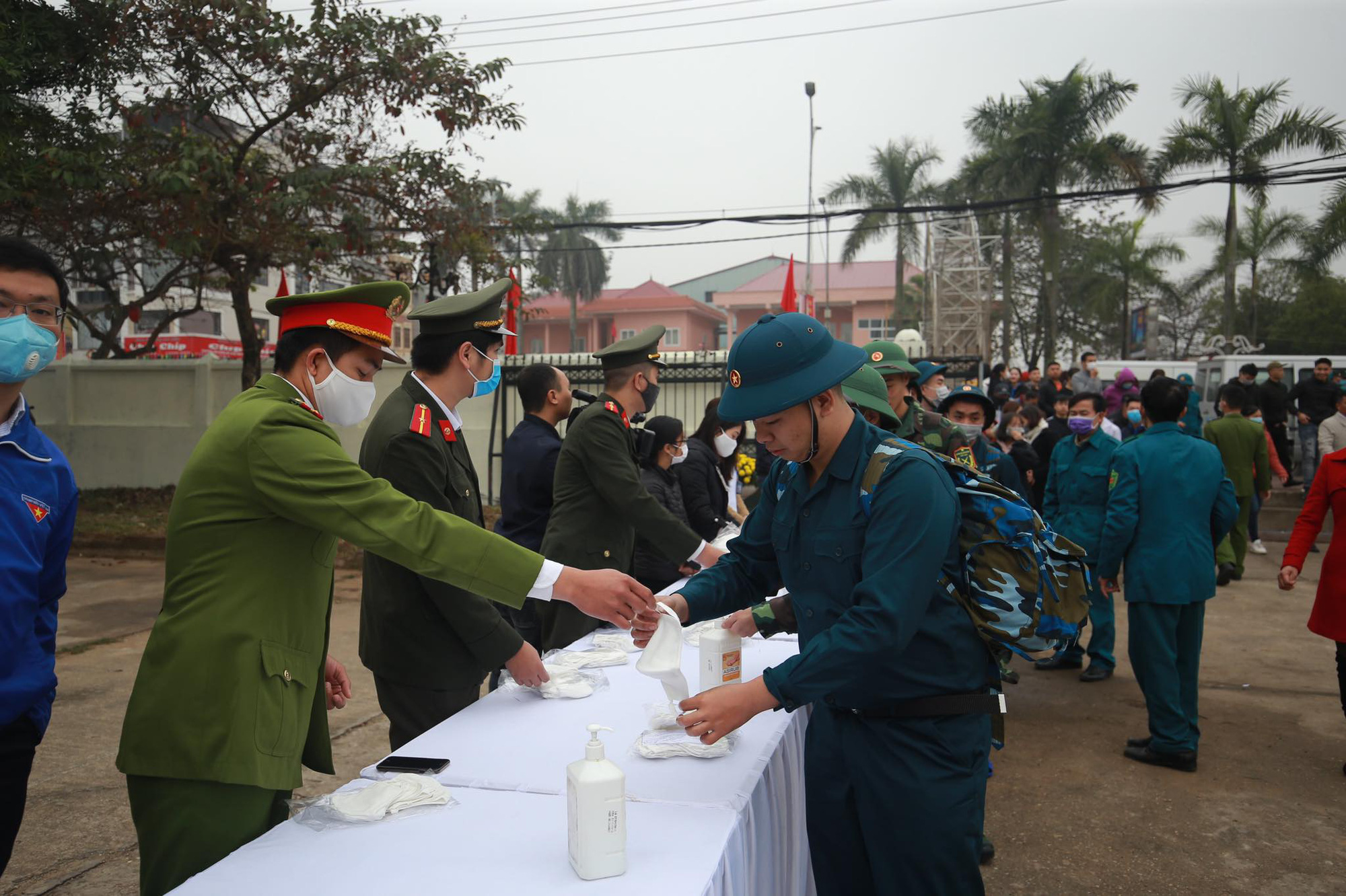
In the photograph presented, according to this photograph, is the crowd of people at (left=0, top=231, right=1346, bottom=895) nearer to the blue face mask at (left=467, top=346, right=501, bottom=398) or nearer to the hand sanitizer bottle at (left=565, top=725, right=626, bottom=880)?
the blue face mask at (left=467, top=346, right=501, bottom=398)

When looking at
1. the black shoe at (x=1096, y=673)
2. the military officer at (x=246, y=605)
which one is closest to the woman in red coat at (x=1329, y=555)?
the black shoe at (x=1096, y=673)

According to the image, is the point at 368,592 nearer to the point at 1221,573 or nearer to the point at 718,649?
the point at 718,649

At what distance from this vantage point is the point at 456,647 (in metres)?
2.69

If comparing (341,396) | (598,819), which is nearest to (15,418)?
(341,396)

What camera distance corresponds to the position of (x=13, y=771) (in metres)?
2.04

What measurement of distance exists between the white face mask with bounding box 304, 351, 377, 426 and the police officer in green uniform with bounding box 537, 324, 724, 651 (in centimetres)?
165

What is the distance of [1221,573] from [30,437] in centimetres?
902

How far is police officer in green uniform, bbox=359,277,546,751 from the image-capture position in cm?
260

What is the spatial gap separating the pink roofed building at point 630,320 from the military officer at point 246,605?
40.6 metres

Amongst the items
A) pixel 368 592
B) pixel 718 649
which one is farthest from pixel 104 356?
pixel 718 649

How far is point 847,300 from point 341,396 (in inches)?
1683

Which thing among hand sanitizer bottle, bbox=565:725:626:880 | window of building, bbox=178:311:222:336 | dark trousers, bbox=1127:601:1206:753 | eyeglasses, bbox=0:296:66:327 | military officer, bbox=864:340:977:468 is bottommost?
dark trousers, bbox=1127:601:1206:753

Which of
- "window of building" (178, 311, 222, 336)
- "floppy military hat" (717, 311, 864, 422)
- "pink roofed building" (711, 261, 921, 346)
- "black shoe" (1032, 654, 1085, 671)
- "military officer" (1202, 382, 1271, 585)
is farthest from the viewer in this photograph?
"pink roofed building" (711, 261, 921, 346)

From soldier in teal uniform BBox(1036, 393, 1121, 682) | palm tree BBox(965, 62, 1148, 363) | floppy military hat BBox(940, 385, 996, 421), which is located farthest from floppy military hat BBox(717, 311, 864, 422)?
palm tree BBox(965, 62, 1148, 363)
